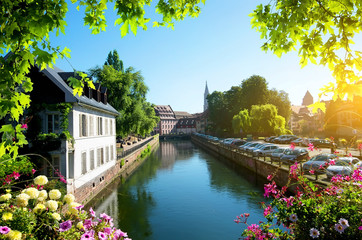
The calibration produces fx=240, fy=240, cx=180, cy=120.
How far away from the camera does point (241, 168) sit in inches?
1251

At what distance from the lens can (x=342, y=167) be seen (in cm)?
1500

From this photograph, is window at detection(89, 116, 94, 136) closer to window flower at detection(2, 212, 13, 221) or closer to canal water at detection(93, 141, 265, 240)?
canal water at detection(93, 141, 265, 240)

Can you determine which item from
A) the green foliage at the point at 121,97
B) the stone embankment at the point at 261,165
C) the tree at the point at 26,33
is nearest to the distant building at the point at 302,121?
the stone embankment at the point at 261,165

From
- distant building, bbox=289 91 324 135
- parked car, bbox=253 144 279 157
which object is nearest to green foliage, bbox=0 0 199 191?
→ parked car, bbox=253 144 279 157

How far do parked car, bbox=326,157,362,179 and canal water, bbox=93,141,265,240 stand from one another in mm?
5020

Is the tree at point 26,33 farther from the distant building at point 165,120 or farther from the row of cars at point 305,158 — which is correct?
the distant building at point 165,120

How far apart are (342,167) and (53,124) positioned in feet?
62.5

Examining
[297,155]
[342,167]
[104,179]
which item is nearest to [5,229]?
[342,167]

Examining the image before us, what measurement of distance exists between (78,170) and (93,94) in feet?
27.5

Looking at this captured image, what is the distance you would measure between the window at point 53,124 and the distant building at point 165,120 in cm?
12123

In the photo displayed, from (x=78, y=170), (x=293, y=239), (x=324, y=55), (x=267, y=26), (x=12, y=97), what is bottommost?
(x=78, y=170)

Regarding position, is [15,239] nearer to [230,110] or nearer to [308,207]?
[308,207]

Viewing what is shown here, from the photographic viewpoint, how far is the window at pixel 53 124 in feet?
53.7

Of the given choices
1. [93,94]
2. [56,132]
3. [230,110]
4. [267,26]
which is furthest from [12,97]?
[230,110]
